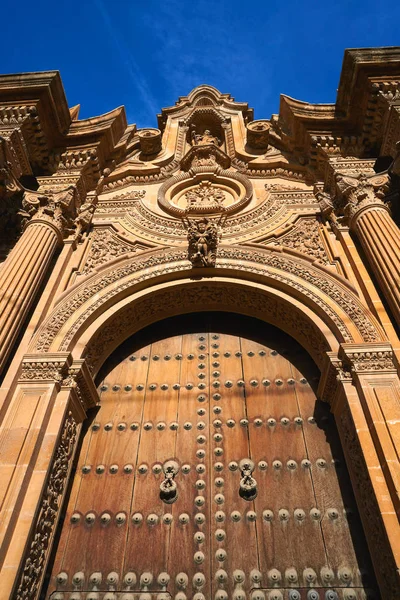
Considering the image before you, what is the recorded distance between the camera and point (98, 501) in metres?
4.39

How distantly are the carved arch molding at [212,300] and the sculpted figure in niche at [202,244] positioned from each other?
0.41 feet

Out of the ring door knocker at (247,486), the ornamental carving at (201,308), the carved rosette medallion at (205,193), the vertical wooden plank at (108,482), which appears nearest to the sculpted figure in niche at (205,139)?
the carved rosette medallion at (205,193)

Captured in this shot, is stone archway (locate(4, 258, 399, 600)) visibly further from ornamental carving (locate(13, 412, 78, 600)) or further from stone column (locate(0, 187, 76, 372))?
stone column (locate(0, 187, 76, 372))

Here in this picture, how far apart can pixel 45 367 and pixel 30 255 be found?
1.79 meters

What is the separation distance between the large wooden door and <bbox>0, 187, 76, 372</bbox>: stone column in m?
1.49

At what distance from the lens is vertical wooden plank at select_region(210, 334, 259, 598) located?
391 centimetres

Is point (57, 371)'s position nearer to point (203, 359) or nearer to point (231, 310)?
point (203, 359)

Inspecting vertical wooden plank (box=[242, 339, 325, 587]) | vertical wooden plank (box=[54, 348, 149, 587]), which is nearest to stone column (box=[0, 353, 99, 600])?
vertical wooden plank (box=[54, 348, 149, 587])

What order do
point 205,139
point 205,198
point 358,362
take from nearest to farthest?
1. point 358,362
2. point 205,198
3. point 205,139

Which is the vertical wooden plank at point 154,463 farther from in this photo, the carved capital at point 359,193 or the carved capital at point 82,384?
the carved capital at point 359,193

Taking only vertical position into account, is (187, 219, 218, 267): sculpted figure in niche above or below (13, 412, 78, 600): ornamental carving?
above

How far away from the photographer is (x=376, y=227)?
5523mm

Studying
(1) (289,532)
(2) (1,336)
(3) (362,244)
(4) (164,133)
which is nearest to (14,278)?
(2) (1,336)

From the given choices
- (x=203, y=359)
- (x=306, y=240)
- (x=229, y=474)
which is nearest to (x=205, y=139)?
(x=306, y=240)
